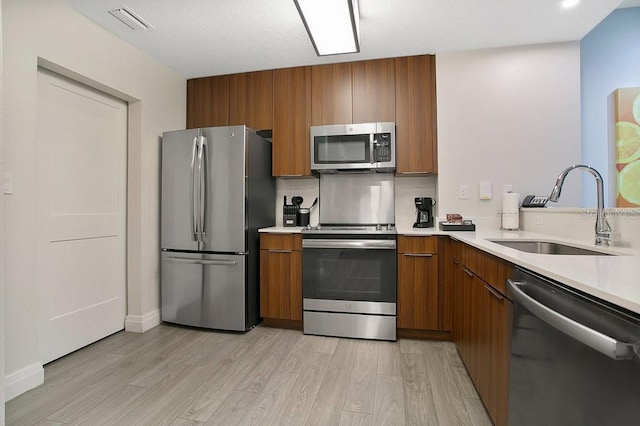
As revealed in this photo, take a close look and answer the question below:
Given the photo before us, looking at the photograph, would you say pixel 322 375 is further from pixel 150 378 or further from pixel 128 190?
pixel 128 190

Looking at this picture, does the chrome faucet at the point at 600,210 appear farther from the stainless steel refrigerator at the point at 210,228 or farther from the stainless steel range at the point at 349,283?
the stainless steel refrigerator at the point at 210,228

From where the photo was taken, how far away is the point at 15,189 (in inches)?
70.2

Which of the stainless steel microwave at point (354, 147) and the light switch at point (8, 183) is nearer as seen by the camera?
the light switch at point (8, 183)

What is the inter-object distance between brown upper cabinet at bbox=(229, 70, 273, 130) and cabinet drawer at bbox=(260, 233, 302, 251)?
117 centimetres

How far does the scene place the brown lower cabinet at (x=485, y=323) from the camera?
1.27 meters

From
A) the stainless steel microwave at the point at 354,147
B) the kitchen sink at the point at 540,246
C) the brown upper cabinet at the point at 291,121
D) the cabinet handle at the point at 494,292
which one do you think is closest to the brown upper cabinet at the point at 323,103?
the brown upper cabinet at the point at 291,121

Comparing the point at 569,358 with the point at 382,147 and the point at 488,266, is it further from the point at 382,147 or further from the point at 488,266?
the point at 382,147

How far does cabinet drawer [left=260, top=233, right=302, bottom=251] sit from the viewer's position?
270 cm

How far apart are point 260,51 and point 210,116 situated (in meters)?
0.94

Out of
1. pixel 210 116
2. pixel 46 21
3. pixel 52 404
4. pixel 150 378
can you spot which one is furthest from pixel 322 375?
pixel 46 21

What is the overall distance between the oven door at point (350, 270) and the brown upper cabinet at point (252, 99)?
4.67 feet

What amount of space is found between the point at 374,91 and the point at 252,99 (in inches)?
49.9

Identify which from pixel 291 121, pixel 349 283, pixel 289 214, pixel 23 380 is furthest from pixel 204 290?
pixel 291 121

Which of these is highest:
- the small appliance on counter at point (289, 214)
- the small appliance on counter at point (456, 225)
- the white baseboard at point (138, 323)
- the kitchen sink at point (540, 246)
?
the small appliance on counter at point (289, 214)
